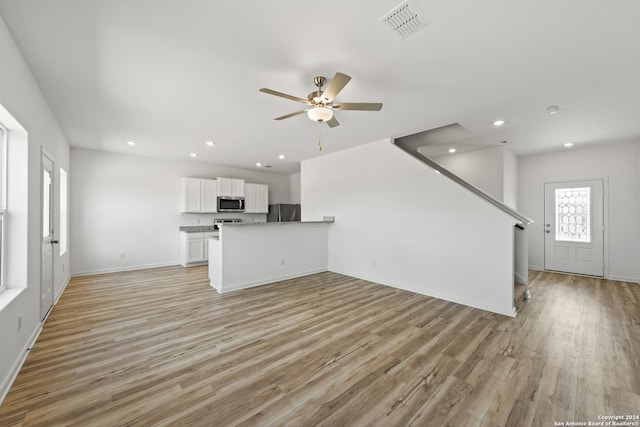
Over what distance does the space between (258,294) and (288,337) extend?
1.51 metres

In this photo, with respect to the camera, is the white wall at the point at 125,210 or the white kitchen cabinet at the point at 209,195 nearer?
the white wall at the point at 125,210

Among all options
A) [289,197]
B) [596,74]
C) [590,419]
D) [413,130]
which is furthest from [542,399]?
[289,197]

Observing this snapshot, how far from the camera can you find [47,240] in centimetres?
325

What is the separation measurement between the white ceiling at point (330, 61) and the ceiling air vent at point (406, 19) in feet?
0.15

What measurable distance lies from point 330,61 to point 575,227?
6279 millimetres

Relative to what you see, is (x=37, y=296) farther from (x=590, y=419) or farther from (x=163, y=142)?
(x=590, y=419)

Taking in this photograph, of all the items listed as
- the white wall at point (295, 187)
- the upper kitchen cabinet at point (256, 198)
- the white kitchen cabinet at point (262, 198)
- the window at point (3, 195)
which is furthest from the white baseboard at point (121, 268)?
the white wall at point (295, 187)

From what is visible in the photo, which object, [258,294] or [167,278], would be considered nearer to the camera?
[258,294]

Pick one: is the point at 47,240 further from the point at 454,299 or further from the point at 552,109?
the point at 552,109

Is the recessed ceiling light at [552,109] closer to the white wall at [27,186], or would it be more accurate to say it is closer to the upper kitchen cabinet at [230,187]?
the white wall at [27,186]

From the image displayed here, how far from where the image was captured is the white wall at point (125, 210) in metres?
5.24

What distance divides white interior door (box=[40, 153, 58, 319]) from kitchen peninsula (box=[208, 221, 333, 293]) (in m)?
1.98

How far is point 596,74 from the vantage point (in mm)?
2406

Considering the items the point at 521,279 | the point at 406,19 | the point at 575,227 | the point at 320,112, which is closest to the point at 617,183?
the point at 575,227
